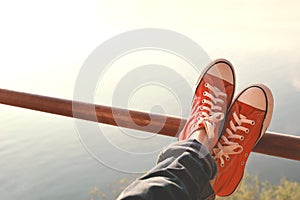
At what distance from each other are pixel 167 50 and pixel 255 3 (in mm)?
5154

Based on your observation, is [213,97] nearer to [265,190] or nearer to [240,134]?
[240,134]

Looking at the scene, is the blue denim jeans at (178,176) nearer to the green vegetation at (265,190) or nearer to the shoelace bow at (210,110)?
the shoelace bow at (210,110)

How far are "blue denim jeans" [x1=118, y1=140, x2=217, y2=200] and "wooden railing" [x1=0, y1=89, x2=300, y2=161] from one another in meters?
0.16

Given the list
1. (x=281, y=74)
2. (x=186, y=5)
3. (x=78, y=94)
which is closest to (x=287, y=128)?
(x=281, y=74)

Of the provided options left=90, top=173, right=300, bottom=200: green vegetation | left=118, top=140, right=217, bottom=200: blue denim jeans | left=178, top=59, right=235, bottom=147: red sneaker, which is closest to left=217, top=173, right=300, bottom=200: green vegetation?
left=90, top=173, right=300, bottom=200: green vegetation

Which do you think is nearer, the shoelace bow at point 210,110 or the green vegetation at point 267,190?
the shoelace bow at point 210,110

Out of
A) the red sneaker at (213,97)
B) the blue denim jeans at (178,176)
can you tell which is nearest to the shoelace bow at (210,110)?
the red sneaker at (213,97)

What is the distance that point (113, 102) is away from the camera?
3.60ft

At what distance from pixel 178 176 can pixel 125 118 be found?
0.38 m

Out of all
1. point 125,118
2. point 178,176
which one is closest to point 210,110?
point 125,118

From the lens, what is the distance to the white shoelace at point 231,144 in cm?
94

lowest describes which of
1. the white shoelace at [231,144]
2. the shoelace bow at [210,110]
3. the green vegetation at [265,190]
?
the green vegetation at [265,190]

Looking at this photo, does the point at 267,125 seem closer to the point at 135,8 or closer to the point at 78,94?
the point at 78,94

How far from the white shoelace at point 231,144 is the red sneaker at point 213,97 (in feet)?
0.08
